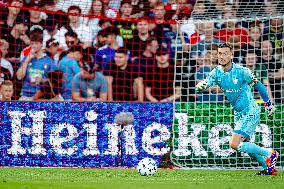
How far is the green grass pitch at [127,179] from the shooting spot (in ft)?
35.3

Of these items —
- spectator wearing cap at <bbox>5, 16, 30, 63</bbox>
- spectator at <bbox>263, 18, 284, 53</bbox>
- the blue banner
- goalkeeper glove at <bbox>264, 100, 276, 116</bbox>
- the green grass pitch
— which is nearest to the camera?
the green grass pitch

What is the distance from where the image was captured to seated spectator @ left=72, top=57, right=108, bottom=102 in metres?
16.0

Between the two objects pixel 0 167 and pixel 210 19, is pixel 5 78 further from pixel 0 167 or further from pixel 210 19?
pixel 210 19

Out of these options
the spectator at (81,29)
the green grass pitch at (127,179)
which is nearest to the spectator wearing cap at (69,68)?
the spectator at (81,29)

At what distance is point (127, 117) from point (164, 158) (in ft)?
3.55

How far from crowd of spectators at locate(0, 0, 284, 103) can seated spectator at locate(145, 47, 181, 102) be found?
0.02 metres

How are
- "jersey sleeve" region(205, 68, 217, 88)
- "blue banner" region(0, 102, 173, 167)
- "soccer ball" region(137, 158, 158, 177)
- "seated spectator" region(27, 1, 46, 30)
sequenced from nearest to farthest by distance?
"soccer ball" region(137, 158, 158, 177) → "jersey sleeve" region(205, 68, 217, 88) → "blue banner" region(0, 102, 173, 167) → "seated spectator" region(27, 1, 46, 30)

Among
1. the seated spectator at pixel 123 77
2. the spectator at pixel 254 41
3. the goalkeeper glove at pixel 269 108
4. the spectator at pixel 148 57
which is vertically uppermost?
the spectator at pixel 254 41

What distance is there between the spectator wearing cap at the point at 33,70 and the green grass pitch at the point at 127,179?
239 centimetres

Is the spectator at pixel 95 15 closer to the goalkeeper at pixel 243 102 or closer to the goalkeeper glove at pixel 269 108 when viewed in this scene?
the goalkeeper at pixel 243 102

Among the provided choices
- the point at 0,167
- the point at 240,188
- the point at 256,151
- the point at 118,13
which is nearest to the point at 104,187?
the point at 240,188

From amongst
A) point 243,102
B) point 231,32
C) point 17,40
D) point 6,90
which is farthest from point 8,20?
point 243,102

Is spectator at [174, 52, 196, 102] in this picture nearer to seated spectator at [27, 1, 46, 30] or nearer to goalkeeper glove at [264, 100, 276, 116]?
seated spectator at [27, 1, 46, 30]

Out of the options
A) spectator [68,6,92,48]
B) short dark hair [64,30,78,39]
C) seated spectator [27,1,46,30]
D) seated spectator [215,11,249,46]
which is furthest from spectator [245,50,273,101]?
seated spectator [27,1,46,30]
